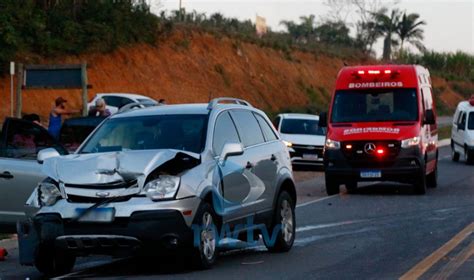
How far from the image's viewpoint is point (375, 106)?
22.5m

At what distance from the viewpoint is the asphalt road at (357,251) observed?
11.4m

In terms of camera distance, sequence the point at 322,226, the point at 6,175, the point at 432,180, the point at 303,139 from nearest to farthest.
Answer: the point at 6,175
the point at 322,226
the point at 432,180
the point at 303,139

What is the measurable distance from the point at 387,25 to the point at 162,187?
7498cm

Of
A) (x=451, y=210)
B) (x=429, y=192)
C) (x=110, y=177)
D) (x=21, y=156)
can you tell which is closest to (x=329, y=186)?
(x=429, y=192)

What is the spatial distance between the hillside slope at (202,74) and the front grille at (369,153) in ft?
62.0

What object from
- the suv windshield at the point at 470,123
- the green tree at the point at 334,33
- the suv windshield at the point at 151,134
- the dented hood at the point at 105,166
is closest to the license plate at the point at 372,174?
the suv windshield at the point at 151,134

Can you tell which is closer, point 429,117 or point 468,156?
point 429,117

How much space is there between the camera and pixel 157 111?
1256 centimetres

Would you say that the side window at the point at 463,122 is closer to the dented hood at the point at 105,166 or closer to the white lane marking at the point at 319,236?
the white lane marking at the point at 319,236

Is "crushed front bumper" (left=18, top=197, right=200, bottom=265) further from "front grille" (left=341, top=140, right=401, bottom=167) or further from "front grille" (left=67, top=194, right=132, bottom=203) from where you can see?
"front grille" (left=341, top=140, right=401, bottom=167)

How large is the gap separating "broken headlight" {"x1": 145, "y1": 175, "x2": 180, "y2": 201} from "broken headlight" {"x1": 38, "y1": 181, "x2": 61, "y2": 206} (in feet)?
2.99

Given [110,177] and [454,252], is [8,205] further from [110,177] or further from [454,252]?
[454,252]

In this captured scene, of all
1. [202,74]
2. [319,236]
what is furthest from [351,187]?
[202,74]

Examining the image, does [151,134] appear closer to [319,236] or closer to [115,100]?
[319,236]
